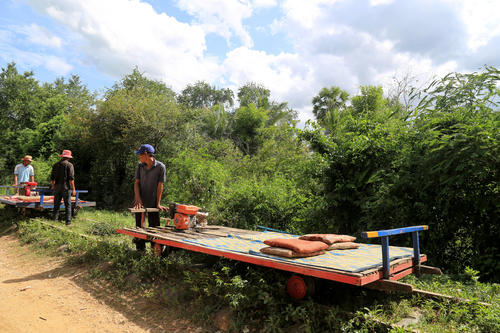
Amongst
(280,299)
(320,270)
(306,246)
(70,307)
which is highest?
(306,246)

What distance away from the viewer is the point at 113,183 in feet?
56.1

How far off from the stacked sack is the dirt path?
1.30 m

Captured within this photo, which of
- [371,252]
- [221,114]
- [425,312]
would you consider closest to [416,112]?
[371,252]

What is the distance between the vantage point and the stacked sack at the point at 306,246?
3.68 m

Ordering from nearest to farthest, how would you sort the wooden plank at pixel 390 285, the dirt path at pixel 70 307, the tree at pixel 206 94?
the wooden plank at pixel 390 285, the dirt path at pixel 70 307, the tree at pixel 206 94

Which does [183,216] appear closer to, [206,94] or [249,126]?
[249,126]

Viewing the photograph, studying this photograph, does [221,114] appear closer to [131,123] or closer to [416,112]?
[131,123]

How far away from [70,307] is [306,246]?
11.2 feet

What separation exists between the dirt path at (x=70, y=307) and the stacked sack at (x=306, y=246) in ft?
4.26

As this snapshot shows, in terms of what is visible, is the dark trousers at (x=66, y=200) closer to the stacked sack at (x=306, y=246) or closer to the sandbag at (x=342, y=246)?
the stacked sack at (x=306, y=246)

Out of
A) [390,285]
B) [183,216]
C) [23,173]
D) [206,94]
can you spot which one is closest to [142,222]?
[183,216]

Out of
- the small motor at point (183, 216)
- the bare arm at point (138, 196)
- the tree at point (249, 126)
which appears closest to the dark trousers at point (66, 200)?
the bare arm at point (138, 196)

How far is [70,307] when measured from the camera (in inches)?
180

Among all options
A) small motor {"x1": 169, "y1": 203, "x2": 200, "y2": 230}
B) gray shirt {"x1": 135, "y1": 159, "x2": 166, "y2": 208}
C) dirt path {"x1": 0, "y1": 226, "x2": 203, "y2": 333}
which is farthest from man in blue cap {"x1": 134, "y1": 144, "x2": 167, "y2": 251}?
dirt path {"x1": 0, "y1": 226, "x2": 203, "y2": 333}
